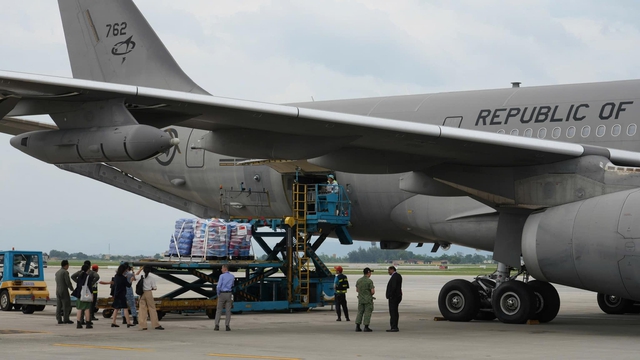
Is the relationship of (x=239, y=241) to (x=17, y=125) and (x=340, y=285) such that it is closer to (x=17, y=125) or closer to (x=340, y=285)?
(x=340, y=285)

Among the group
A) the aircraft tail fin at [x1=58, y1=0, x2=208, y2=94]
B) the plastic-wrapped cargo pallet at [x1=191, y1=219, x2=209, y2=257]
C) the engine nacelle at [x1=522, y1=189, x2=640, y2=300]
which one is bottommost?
the engine nacelle at [x1=522, y1=189, x2=640, y2=300]

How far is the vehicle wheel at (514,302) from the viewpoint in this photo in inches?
679

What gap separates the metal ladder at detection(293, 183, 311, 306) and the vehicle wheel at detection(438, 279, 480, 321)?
425 centimetres

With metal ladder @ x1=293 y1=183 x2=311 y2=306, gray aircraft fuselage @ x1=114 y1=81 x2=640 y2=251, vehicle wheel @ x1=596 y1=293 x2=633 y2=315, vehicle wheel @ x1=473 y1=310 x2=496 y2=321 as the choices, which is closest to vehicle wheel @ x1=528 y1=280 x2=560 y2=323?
vehicle wheel @ x1=473 y1=310 x2=496 y2=321

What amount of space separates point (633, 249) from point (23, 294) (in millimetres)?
14962

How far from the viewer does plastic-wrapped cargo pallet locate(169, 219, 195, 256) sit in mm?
20828

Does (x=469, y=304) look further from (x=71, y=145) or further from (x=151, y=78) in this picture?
(x=151, y=78)

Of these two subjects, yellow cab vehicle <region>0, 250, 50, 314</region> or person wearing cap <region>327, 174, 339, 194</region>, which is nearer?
person wearing cap <region>327, 174, 339, 194</region>

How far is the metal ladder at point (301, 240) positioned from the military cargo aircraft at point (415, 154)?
1.24 ft

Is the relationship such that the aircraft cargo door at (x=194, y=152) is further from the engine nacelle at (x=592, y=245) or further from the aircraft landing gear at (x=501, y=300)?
the engine nacelle at (x=592, y=245)

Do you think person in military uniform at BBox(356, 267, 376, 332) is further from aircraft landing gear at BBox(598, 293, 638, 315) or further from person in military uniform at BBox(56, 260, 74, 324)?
aircraft landing gear at BBox(598, 293, 638, 315)

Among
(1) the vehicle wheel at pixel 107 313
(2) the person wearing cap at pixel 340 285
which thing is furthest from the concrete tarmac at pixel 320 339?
(1) the vehicle wheel at pixel 107 313

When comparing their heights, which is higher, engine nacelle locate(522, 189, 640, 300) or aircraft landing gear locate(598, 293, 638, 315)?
engine nacelle locate(522, 189, 640, 300)

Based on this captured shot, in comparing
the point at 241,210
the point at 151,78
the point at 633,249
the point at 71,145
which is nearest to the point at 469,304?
the point at 633,249
